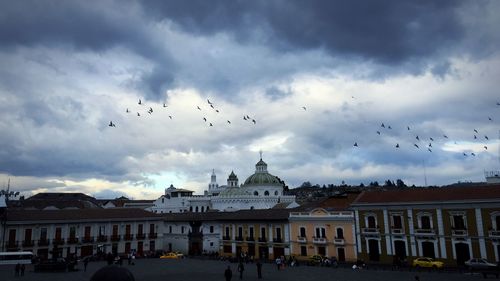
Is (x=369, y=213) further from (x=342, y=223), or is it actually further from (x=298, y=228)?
(x=298, y=228)

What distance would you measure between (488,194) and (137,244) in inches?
1810

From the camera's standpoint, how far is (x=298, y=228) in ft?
174

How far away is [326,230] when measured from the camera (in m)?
50.1

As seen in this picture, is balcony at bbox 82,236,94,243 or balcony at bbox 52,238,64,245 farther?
balcony at bbox 82,236,94,243

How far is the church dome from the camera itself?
95375 mm

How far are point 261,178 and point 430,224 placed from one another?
5620 cm

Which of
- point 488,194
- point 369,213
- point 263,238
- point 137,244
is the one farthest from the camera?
point 137,244

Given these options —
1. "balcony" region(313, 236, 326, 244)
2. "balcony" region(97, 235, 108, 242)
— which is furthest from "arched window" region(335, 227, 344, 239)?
"balcony" region(97, 235, 108, 242)

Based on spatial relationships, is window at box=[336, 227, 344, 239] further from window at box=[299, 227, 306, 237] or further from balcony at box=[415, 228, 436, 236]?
balcony at box=[415, 228, 436, 236]

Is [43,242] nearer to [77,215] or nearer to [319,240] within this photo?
[77,215]

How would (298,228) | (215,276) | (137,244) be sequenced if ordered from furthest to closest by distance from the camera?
1. (137,244)
2. (298,228)
3. (215,276)

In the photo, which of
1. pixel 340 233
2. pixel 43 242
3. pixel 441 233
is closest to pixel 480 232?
pixel 441 233

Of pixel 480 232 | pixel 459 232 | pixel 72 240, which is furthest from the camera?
pixel 72 240

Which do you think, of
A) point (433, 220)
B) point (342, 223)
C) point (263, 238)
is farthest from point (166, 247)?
point (433, 220)
